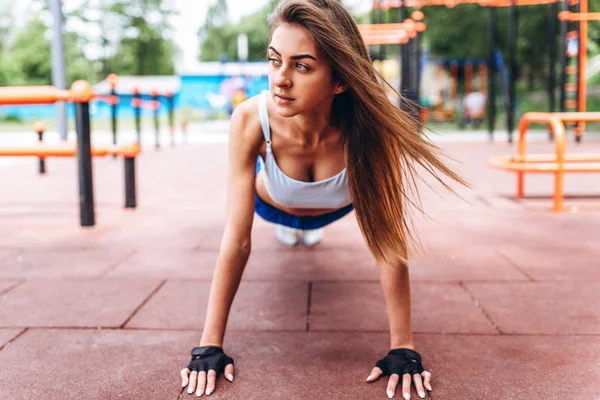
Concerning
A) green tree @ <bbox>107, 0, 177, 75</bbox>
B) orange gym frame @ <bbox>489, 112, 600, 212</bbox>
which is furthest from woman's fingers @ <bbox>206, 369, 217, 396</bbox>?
green tree @ <bbox>107, 0, 177, 75</bbox>

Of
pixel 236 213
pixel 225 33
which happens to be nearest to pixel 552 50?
pixel 236 213

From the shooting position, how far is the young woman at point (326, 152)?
1.72 metres

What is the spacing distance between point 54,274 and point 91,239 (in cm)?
79

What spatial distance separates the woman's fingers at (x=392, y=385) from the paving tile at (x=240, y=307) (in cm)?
54

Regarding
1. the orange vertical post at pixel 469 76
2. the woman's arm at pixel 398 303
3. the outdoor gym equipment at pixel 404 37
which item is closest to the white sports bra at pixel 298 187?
the woman's arm at pixel 398 303

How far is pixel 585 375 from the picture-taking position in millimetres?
1849

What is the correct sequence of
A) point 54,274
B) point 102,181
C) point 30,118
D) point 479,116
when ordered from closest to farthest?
point 54,274
point 102,181
point 479,116
point 30,118

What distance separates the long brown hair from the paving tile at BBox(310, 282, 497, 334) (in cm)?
47

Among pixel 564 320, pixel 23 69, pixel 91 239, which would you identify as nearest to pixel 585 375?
pixel 564 320

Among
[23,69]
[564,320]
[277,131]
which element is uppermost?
[23,69]

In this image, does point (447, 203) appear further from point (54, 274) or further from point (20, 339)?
point (20, 339)

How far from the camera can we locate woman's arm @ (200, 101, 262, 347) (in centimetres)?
197

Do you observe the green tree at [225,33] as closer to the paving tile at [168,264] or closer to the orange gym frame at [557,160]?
the orange gym frame at [557,160]

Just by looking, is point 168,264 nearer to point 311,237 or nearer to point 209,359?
point 311,237
